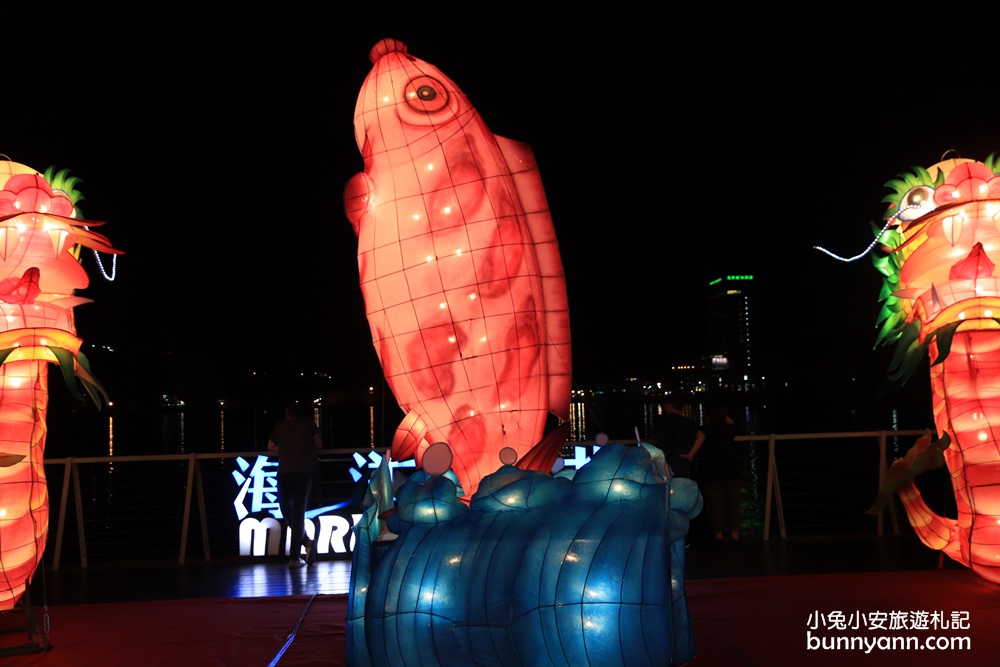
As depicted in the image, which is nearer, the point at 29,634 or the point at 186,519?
the point at 29,634

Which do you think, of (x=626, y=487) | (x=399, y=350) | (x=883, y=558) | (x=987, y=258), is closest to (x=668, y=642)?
(x=626, y=487)

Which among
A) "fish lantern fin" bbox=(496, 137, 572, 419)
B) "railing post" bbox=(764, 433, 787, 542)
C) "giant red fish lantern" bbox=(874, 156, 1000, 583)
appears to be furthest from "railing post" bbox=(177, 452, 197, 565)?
"giant red fish lantern" bbox=(874, 156, 1000, 583)

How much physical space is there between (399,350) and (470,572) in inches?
55.5

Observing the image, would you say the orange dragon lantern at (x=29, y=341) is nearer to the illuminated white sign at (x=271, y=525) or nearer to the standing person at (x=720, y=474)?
the illuminated white sign at (x=271, y=525)

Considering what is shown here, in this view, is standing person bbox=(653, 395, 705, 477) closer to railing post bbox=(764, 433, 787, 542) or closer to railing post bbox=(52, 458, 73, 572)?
railing post bbox=(764, 433, 787, 542)

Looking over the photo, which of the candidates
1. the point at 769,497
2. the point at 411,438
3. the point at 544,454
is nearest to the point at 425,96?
the point at 411,438

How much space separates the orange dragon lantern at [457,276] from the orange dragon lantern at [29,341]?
1.83 meters

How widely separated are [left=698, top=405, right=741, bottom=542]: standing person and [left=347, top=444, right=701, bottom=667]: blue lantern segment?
377 centimetres

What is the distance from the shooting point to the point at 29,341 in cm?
498

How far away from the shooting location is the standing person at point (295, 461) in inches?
284

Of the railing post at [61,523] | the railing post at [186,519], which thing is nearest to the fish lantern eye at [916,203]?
the railing post at [186,519]

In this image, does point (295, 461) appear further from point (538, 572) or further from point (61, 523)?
point (538, 572)

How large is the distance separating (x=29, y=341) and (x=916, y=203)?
552cm

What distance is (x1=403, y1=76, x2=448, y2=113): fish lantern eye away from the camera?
4.84m
